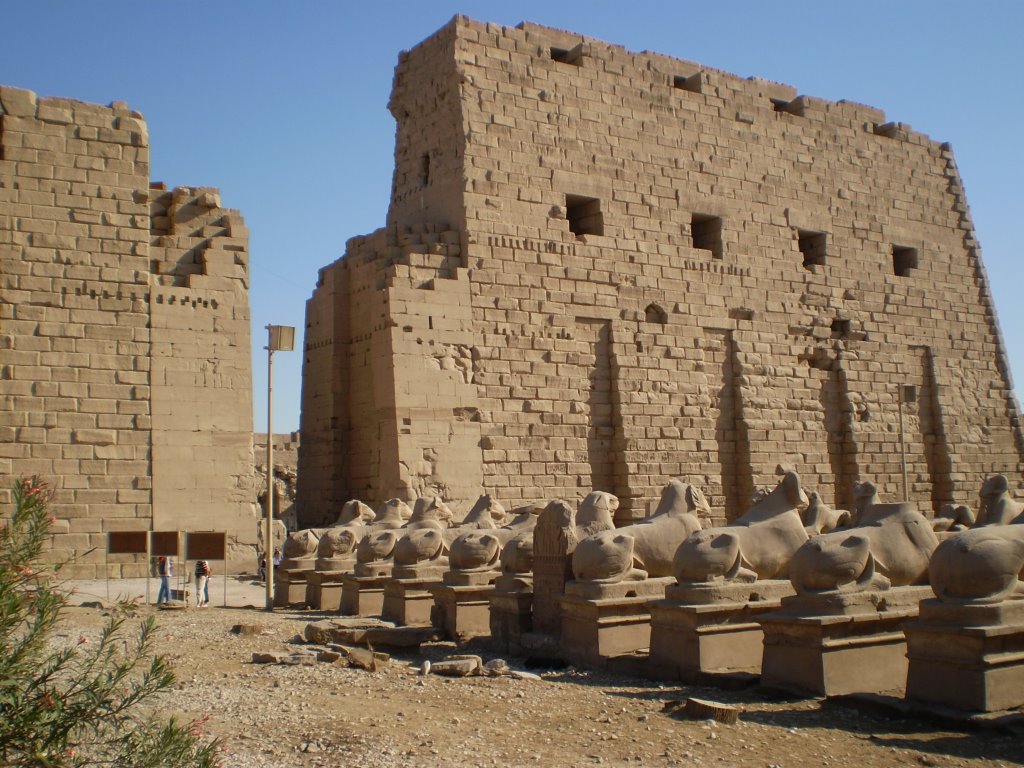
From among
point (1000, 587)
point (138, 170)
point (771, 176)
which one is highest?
point (771, 176)

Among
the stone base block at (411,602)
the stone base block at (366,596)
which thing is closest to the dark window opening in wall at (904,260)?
the stone base block at (366,596)

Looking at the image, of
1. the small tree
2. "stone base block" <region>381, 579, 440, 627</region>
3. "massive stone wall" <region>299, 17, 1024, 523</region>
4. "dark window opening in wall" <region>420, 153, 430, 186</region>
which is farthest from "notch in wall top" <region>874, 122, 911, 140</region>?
the small tree

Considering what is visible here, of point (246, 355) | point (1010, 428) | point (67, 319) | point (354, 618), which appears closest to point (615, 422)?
point (246, 355)

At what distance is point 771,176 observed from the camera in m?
18.5

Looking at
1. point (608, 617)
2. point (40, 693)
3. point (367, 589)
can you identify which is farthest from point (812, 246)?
point (40, 693)

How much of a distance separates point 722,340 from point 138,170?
362 inches

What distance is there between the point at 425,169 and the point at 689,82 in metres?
5.01

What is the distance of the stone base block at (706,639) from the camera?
21.8ft

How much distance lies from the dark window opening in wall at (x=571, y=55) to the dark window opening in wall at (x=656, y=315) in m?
3.94

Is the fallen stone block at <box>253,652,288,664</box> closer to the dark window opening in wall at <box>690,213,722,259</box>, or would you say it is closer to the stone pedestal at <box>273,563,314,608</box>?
the stone pedestal at <box>273,563,314,608</box>

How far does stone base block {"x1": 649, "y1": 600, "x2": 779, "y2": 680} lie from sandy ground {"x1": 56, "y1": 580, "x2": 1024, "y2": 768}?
8.5 inches

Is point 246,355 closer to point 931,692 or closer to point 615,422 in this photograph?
point 615,422

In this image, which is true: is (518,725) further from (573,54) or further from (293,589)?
(573,54)

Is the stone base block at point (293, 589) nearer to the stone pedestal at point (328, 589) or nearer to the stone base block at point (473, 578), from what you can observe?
the stone pedestal at point (328, 589)
